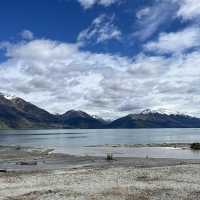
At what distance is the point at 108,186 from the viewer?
38.8 m

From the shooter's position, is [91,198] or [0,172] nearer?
[91,198]

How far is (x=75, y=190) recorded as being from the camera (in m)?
36.9

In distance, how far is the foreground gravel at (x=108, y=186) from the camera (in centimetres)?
3381

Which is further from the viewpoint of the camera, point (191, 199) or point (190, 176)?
point (190, 176)

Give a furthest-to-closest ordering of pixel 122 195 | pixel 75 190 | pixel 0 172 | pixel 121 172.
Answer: pixel 0 172 < pixel 121 172 < pixel 75 190 < pixel 122 195

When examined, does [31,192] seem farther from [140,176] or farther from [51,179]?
[140,176]

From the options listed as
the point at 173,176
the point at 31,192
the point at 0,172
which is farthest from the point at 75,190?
the point at 0,172

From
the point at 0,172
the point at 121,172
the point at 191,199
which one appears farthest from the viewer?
the point at 0,172

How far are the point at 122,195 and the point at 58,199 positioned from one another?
562cm

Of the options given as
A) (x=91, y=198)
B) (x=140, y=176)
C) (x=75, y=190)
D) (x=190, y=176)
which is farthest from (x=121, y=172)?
(x=91, y=198)

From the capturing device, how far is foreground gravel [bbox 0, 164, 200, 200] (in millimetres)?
33812

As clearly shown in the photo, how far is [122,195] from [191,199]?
592 centimetres

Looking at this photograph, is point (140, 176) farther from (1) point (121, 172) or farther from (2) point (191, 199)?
(2) point (191, 199)

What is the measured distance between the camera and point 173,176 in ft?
151
